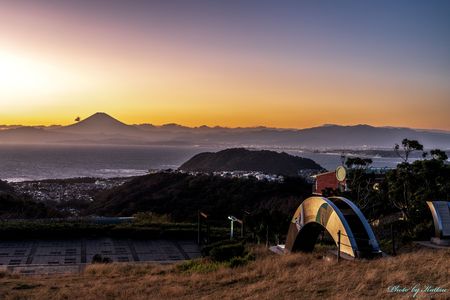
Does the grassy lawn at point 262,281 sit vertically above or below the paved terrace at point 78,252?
above

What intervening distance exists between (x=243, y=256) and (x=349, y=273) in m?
6.20

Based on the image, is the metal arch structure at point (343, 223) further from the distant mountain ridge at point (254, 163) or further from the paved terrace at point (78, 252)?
the distant mountain ridge at point (254, 163)

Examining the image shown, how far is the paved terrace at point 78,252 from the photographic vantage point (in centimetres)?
A: 1878

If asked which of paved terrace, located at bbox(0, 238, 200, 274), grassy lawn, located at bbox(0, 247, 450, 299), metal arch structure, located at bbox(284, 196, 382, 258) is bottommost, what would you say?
paved terrace, located at bbox(0, 238, 200, 274)

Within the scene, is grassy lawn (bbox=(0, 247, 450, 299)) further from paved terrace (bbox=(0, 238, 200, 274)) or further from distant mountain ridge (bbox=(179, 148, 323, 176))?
distant mountain ridge (bbox=(179, 148, 323, 176))

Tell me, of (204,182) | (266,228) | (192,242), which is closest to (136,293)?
(266,228)

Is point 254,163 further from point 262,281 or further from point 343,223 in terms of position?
point 262,281

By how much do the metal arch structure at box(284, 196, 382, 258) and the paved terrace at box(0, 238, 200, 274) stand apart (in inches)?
320

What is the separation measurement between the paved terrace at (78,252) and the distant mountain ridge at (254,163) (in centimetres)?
7349

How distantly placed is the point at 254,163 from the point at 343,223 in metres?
91.6

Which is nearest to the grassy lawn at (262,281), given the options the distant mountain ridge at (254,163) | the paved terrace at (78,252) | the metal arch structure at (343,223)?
the metal arch structure at (343,223)

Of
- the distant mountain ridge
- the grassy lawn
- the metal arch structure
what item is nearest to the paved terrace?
the grassy lawn

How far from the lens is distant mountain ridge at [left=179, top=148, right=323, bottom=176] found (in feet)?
332

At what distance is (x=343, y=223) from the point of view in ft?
41.4
